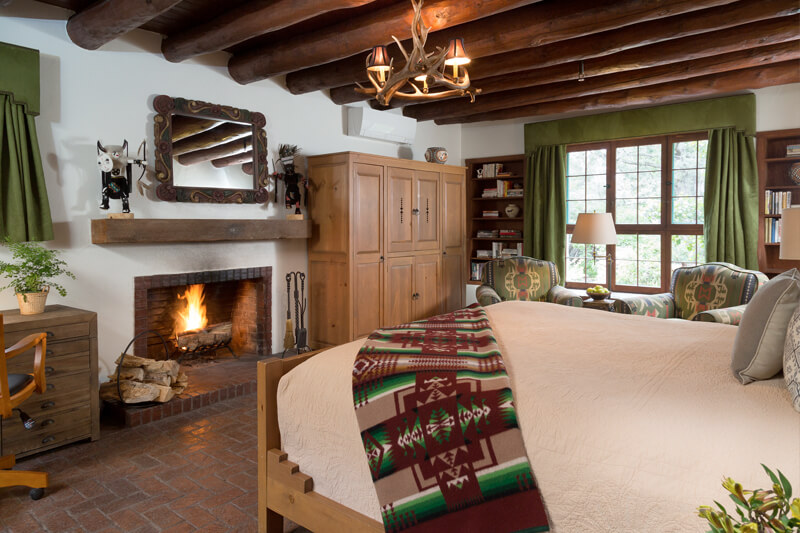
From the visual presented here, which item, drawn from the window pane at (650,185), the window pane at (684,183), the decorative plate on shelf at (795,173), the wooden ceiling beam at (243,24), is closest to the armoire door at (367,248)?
the wooden ceiling beam at (243,24)

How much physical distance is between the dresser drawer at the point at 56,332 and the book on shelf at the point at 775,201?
18.5ft

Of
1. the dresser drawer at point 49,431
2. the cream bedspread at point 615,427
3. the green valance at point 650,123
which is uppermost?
the green valance at point 650,123

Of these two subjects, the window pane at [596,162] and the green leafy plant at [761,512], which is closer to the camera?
the green leafy plant at [761,512]

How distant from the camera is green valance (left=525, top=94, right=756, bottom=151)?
5.05 metres

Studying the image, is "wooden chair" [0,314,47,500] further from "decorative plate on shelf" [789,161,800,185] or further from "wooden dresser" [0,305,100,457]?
"decorative plate on shelf" [789,161,800,185]

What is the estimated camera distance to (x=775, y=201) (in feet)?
16.4

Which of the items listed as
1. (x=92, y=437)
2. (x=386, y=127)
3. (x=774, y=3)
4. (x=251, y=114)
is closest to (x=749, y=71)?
(x=774, y=3)

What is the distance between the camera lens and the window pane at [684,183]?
543cm

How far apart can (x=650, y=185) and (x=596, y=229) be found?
4.64ft

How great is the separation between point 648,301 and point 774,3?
7.34 feet

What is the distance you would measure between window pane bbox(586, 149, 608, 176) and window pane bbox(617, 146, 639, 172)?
160 millimetres

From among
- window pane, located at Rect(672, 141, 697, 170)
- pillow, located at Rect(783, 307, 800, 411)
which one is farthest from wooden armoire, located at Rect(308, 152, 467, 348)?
pillow, located at Rect(783, 307, 800, 411)

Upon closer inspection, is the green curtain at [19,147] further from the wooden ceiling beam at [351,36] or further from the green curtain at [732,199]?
the green curtain at [732,199]

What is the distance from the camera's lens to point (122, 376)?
3.72 meters
